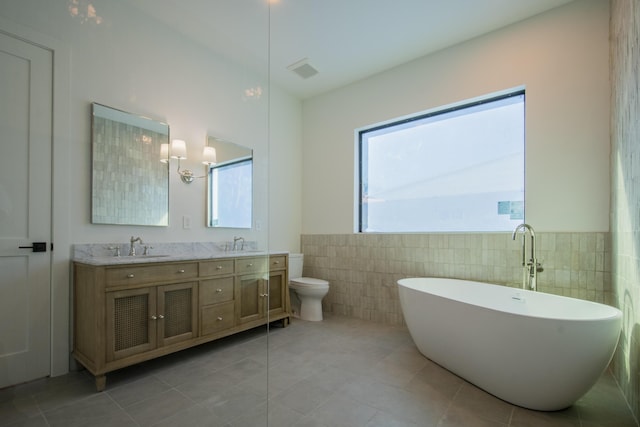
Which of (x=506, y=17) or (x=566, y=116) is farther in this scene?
(x=506, y=17)

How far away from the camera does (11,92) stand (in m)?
1.51

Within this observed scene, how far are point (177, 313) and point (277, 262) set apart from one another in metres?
1.13

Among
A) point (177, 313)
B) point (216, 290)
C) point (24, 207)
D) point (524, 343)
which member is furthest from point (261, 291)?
point (524, 343)

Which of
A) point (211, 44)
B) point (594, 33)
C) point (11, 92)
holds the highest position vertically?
point (211, 44)

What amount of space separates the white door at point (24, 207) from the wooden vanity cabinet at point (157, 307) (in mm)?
200

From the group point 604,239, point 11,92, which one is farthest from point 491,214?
point 11,92

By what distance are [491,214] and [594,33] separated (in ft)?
5.16

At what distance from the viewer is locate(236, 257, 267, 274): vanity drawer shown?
2.73 m

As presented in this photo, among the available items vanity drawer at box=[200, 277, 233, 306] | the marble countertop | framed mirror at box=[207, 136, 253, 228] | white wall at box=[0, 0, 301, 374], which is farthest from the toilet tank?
vanity drawer at box=[200, 277, 233, 306]

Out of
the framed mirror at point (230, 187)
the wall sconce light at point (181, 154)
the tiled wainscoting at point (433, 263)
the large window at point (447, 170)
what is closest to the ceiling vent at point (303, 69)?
the large window at point (447, 170)

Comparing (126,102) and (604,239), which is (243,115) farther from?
(604,239)

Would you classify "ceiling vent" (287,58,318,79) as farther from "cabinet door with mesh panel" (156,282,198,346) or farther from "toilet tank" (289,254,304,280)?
"cabinet door with mesh panel" (156,282,198,346)

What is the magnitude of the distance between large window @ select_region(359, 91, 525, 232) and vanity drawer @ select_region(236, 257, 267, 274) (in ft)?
4.35

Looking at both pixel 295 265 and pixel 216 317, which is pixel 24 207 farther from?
pixel 295 265
